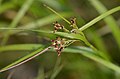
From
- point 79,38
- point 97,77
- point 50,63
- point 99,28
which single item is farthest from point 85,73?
point 79,38

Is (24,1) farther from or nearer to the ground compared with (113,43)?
farther from the ground

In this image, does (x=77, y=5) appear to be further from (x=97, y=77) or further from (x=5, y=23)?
(x=97, y=77)

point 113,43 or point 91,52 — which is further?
point 113,43

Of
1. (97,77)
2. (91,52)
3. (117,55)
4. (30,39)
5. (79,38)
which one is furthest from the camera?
(30,39)

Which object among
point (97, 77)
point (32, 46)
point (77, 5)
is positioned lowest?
point (97, 77)

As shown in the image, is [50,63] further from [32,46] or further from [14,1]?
[32,46]

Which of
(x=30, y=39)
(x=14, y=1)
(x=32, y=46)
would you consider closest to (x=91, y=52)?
(x=32, y=46)

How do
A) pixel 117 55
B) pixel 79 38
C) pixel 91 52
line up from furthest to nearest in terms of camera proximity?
pixel 117 55
pixel 91 52
pixel 79 38

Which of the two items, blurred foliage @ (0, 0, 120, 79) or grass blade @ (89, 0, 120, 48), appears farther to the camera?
blurred foliage @ (0, 0, 120, 79)

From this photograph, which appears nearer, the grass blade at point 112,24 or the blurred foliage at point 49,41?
the grass blade at point 112,24
